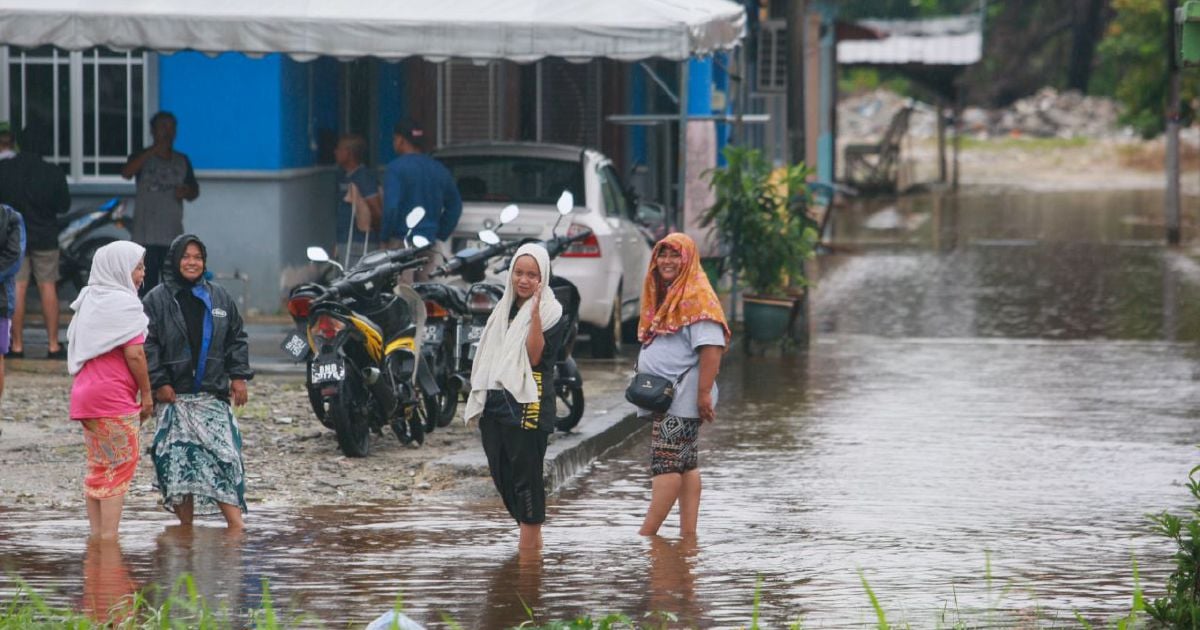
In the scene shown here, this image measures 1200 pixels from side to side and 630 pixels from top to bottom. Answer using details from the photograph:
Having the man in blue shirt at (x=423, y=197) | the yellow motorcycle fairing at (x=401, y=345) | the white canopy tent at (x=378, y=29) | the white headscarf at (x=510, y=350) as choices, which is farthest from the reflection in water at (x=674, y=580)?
the man in blue shirt at (x=423, y=197)

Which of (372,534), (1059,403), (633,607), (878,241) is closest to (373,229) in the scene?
(1059,403)

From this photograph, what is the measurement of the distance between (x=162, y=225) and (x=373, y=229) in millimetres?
1909

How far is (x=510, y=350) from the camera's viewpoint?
8.62 metres

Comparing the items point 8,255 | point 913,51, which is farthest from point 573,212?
point 913,51

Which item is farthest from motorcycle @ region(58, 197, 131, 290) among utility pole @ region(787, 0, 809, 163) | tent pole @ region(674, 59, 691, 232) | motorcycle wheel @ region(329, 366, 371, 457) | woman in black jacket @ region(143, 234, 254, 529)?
woman in black jacket @ region(143, 234, 254, 529)

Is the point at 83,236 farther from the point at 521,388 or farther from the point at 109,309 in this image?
the point at 521,388

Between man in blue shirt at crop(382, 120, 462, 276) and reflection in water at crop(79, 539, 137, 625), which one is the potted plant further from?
reflection in water at crop(79, 539, 137, 625)

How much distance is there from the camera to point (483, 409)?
8656 millimetres

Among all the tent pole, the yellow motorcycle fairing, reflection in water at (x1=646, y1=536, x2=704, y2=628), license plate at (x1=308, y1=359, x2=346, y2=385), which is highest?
the tent pole

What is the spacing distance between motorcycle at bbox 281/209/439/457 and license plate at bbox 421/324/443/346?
0.83ft

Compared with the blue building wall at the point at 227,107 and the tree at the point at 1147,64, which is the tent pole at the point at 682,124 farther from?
the tree at the point at 1147,64

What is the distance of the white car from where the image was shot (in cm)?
1513

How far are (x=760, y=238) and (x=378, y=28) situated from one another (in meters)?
4.36

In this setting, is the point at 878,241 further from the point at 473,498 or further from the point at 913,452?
the point at 473,498
